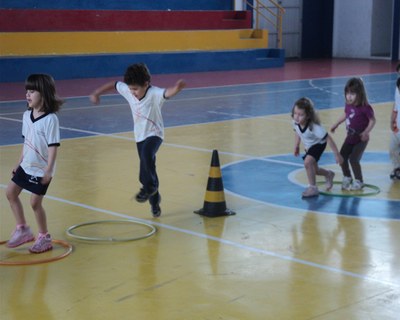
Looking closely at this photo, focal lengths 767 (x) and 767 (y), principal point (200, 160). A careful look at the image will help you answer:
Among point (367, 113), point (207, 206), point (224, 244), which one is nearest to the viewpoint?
point (224, 244)

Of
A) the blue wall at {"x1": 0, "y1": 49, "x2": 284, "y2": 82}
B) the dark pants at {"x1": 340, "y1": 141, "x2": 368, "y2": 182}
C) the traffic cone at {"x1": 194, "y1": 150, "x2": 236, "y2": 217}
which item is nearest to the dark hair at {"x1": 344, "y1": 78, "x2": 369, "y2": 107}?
the dark pants at {"x1": 340, "y1": 141, "x2": 368, "y2": 182}

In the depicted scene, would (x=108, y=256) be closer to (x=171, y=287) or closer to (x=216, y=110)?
(x=171, y=287)

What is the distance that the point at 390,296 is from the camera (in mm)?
5477

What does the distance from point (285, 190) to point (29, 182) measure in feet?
11.3

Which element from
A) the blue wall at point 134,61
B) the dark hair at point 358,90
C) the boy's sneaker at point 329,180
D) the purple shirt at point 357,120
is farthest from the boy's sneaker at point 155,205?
the blue wall at point 134,61

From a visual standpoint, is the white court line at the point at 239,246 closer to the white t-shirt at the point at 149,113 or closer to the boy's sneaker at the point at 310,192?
the white t-shirt at the point at 149,113

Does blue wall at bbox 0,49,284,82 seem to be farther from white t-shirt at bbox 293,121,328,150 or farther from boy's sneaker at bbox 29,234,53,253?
boy's sneaker at bbox 29,234,53,253

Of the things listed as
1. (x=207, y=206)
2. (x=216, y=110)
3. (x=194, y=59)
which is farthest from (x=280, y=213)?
(x=194, y=59)

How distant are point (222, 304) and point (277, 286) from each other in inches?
22.6

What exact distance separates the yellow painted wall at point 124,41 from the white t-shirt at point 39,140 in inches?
687

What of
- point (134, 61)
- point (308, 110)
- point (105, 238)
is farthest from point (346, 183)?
point (134, 61)

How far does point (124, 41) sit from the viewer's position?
85.8 feet

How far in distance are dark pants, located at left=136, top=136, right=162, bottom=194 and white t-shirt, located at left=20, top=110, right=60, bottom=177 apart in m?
1.37

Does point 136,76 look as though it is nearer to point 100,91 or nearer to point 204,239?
point 100,91
